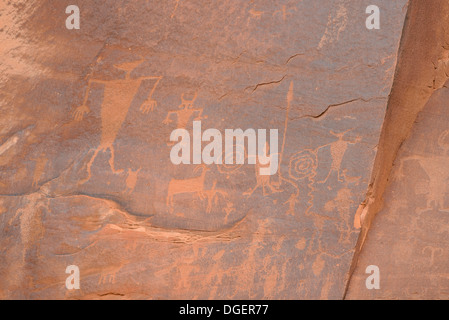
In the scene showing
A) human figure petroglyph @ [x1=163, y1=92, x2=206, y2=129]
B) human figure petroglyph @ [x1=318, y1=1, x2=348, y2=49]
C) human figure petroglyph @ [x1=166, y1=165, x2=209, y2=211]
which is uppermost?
human figure petroglyph @ [x1=318, y1=1, x2=348, y2=49]

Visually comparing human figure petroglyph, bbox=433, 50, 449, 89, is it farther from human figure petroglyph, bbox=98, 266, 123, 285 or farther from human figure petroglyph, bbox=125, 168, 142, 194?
human figure petroglyph, bbox=98, 266, 123, 285

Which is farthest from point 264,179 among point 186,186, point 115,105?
point 115,105

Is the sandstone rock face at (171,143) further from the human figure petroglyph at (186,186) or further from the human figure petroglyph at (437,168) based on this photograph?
the human figure petroglyph at (437,168)

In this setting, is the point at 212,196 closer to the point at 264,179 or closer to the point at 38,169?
the point at 264,179

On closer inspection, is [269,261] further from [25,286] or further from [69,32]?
[69,32]

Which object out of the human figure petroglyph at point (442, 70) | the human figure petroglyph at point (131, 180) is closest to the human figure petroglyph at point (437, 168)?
the human figure petroglyph at point (442, 70)

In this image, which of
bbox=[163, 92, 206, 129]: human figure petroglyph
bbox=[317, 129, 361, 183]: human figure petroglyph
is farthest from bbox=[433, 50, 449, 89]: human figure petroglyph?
bbox=[163, 92, 206, 129]: human figure petroglyph

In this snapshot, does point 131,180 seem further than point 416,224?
No
